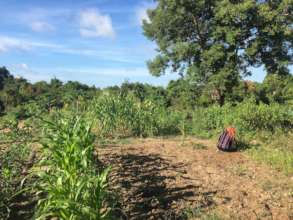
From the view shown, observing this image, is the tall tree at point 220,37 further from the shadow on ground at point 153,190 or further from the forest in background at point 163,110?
the shadow on ground at point 153,190

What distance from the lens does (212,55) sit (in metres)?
19.2

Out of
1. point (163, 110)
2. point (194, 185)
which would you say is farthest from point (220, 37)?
point (194, 185)

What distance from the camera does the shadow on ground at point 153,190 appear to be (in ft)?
16.5

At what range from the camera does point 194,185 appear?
5953mm

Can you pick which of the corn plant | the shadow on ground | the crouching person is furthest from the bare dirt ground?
the corn plant

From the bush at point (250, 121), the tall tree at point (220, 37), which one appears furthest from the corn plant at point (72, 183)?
the tall tree at point (220, 37)

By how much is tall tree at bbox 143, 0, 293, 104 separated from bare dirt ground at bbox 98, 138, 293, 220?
1121 cm

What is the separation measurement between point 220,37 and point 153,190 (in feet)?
49.5

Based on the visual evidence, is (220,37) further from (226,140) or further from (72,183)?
(72,183)

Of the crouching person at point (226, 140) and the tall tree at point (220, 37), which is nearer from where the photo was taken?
the crouching person at point (226, 140)

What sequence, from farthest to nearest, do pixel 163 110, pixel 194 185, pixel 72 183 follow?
pixel 163 110
pixel 194 185
pixel 72 183

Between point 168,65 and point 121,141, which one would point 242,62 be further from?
point 121,141

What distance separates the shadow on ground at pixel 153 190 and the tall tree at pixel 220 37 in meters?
12.5

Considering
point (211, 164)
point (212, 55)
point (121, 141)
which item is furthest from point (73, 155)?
point (212, 55)
